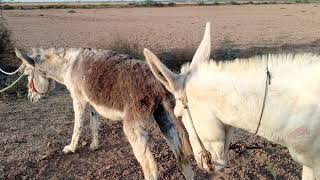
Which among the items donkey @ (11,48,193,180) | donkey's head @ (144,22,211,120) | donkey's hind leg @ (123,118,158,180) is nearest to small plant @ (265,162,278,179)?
donkey @ (11,48,193,180)

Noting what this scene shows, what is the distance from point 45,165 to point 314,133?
432 cm

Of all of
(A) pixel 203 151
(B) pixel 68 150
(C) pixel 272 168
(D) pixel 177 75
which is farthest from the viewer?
(B) pixel 68 150

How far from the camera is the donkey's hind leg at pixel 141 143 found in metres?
5.04

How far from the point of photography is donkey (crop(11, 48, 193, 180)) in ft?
16.5

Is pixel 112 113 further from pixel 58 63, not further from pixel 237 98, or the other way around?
pixel 237 98

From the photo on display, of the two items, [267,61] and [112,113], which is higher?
[267,61]

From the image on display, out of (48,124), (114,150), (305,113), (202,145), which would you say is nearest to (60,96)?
(48,124)

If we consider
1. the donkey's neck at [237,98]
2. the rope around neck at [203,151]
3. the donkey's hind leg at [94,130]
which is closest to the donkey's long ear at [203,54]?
the donkey's neck at [237,98]

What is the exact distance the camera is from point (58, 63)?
21.3ft

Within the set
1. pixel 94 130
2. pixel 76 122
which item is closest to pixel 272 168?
pixel 94 130

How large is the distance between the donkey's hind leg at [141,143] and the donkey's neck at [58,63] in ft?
5.51

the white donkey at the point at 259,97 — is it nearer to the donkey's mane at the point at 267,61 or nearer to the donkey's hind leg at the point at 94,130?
the donkey's mane at the point at 267,61

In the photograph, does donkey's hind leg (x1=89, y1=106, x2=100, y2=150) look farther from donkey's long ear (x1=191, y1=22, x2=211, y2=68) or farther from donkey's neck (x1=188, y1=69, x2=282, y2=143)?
donkey's neck (x1=188, y1=69, x2=282, y2=143)

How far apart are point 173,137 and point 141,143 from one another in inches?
16.4
